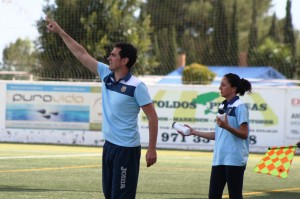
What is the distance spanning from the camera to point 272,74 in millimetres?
51438

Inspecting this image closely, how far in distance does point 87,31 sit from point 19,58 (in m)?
8.46

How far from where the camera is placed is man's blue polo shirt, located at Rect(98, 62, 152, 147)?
801cm

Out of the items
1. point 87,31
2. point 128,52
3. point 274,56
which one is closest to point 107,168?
point 128,52

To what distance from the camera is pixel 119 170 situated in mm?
8031

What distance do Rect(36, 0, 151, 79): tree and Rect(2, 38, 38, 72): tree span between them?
1000 mm

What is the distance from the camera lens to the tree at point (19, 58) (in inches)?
1537

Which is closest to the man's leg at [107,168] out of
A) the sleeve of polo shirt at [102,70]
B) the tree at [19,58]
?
the sleeve of polo shirt at [102,70]

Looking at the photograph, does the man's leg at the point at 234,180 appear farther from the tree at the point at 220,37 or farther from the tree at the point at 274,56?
the tree at the point at 274,56

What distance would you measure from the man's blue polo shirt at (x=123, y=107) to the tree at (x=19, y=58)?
29032mm

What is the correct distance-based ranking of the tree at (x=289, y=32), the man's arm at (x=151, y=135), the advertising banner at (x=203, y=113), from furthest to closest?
the tree at (x=289, y=32) → the advertising banner at (x=203, y=113) → the man's arm at (x=151, y=135)

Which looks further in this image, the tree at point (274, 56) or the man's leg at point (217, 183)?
the tree at point (274, 56)

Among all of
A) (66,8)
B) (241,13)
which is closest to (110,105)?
(66,8)

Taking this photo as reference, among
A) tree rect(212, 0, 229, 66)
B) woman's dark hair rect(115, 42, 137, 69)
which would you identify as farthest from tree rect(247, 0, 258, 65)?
woman's dark hair rect(115, 42, 137, 69)

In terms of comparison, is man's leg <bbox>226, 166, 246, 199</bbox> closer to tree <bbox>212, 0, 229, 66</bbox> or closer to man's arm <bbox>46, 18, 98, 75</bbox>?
man's arm <bbox>46, 18, 98, 75</bbox>
